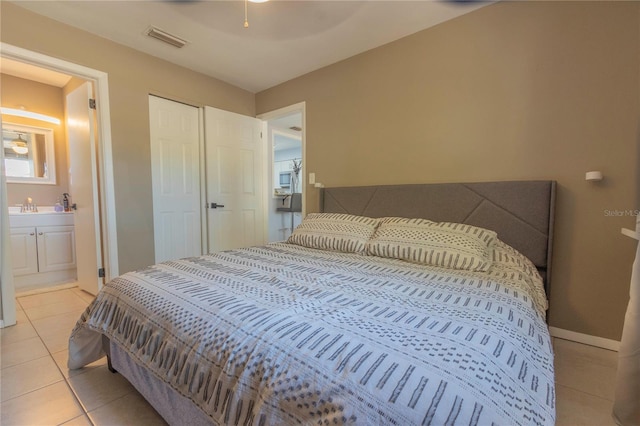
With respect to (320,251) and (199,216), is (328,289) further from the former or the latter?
(199,216)

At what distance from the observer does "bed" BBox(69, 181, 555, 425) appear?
2.07 ft

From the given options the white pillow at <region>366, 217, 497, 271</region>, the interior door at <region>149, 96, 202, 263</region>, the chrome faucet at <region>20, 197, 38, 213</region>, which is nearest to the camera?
the white pillow at <region>366, 217, 497, 271</region>

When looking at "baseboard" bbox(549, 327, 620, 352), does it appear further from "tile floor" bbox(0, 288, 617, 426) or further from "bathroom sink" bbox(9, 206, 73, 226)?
"bathroom sink" bbox(9, 206, 73, 226)

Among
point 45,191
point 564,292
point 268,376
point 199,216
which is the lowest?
point 564,292

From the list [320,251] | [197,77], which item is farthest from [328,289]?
[197,77]

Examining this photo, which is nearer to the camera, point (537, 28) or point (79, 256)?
point (537, 28)

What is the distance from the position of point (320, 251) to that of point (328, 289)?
38.6 inches

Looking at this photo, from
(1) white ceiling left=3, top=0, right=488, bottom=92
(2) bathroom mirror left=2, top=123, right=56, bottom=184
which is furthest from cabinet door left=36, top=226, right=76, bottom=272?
(1) white ceiling left=3, top=0, right=488, bottom=92

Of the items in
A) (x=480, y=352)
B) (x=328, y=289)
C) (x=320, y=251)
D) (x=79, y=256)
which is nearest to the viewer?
(x=480, y=352)

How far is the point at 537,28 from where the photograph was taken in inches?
76.7

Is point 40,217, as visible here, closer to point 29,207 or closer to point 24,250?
point 24,250

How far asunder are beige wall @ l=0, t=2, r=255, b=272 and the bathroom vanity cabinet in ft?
4.74

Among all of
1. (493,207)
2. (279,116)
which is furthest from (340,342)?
(279,116)

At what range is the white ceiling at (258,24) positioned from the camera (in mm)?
2111
